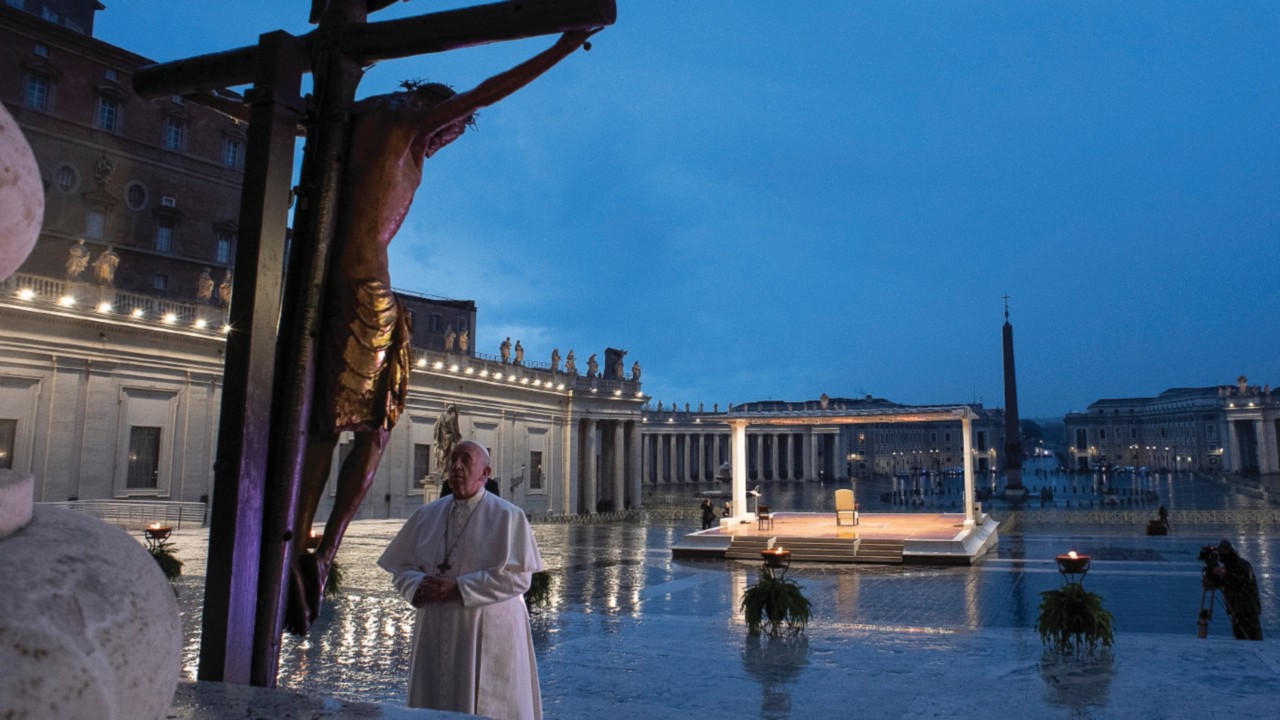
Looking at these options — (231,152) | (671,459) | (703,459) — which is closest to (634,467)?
(231,152)

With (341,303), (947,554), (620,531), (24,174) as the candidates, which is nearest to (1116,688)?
(341,303)

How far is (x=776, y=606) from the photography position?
10477 millimetres

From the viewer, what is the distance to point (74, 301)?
2742 cm

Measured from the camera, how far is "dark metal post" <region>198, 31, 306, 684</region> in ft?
10.2

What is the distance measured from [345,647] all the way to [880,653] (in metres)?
5.99

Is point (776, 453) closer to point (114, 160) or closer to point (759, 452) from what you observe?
point (759, 452)

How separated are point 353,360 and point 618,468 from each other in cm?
5814

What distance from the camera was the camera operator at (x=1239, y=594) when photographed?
10.0 meters

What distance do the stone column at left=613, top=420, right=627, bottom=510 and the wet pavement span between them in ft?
137

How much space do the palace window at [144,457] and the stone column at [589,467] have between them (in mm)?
31285

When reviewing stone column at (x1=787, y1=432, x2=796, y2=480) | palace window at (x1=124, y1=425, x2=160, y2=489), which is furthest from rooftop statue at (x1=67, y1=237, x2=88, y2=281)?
stone column at (x1=787, y1=432, x2=796, y2=480)

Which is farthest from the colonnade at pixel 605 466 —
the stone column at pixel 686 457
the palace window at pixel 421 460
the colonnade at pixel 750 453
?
the stone column at pixel 686 457

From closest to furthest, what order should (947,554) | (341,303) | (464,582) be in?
(341,303) → (464,582) → (947,554)

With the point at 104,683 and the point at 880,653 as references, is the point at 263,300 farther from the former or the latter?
the point at 880,653
